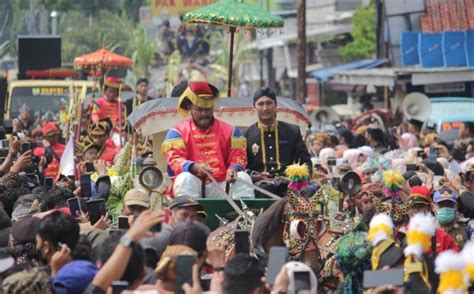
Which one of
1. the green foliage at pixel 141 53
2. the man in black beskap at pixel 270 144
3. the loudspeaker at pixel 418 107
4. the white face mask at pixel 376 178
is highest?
Result: the man in black beskap at pixel 270 144

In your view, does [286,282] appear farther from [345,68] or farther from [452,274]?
[345,68]

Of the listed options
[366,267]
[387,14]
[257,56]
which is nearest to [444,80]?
[387,14]

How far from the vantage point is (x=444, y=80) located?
124 feet

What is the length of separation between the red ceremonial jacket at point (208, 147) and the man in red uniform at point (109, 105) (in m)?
8.96

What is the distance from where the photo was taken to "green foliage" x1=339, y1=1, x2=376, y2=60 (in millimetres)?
Answer: 56094

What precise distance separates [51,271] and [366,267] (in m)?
1.80

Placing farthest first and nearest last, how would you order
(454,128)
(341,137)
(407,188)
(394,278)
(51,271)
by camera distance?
(454,128)
(341,137)
(407,188)
(51,271)
(394,278)

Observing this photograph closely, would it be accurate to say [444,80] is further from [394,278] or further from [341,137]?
[394,278]

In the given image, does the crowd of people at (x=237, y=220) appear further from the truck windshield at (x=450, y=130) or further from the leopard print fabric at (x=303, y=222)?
the truck windshield at (x=450, y=130)

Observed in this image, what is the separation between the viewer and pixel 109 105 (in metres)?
24.5

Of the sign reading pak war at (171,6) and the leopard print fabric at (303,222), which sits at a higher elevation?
the leopard print fabric at (303,222)

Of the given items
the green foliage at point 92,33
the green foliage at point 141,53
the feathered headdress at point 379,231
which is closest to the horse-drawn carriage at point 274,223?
the feathered headdress at point 379,231

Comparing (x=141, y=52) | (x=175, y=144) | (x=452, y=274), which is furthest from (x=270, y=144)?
(x=141, y=52)

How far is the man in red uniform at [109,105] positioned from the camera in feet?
78.9
